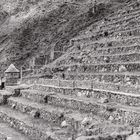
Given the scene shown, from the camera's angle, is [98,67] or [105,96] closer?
[105,96]

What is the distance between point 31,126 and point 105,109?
257 centimetres

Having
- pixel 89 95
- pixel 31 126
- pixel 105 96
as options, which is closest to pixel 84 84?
pixel 89 95

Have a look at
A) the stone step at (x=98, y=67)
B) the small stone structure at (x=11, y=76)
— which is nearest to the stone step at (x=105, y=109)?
the stone step at (x=98, y=67)

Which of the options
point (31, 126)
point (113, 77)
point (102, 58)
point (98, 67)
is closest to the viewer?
point (31, 126)

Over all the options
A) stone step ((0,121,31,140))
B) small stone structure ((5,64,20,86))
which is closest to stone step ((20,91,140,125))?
stone step ((0,121,31,140))

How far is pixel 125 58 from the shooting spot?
1490cm

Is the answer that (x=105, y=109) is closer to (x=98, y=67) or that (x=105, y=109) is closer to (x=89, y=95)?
(x=89, y=95)

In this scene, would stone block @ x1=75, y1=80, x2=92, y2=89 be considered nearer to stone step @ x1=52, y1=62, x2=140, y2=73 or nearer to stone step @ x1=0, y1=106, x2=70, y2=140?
stone step @ x1=52, y1=62, x2=140, y2=73

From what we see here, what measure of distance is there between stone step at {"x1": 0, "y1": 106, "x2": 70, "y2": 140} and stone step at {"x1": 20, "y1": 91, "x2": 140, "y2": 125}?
121 cm

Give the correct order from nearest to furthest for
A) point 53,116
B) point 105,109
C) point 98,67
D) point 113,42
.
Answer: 1. point 105,109
2. point 53,116
3. point 98,67
4. point 113,42

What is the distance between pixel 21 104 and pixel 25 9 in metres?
23.8

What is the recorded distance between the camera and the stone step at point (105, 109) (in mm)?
8680

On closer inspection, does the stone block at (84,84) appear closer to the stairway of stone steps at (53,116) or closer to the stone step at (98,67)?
the stairway of stone steps at (53,116)

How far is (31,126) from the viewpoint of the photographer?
10.3 metres
